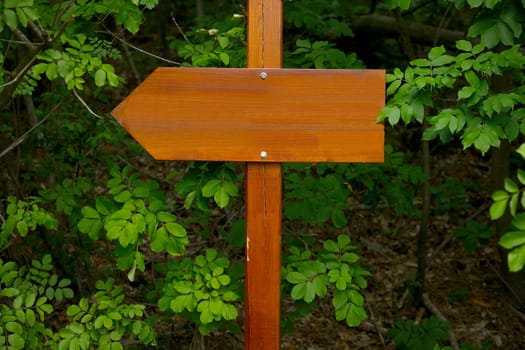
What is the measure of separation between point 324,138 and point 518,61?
0.69 m

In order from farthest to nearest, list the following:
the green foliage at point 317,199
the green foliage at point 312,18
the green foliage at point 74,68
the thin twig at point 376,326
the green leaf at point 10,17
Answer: the thin twig at point 376,326 → the green foliage at point 312,18 → the green foliage at point 317,199 → the green foliage at point 74,68 → the green leaf at point 10,17

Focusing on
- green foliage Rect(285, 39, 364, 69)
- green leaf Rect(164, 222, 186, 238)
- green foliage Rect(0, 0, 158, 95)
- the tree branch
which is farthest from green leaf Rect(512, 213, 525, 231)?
the tree branch

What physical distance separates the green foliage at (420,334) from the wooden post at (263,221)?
186 centimetres

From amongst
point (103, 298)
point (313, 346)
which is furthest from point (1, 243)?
point (313, 346)

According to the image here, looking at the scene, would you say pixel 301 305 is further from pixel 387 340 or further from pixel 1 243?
pixel 387 340

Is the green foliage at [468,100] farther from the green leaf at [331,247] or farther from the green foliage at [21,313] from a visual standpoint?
the green foliage at [21,313]

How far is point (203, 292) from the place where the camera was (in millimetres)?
2793

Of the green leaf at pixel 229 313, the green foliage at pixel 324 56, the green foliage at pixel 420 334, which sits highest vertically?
the green foliage at pixel 324 56

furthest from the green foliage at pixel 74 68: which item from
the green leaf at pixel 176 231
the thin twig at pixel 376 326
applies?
the thin twig at pixel 376 326

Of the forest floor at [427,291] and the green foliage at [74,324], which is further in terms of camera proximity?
the forest floor at [427,291]

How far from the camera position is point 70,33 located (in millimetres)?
2967

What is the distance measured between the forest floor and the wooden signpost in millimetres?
1767

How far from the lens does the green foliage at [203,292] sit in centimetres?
272

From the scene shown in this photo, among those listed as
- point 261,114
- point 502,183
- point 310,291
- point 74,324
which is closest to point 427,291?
point 502,183
